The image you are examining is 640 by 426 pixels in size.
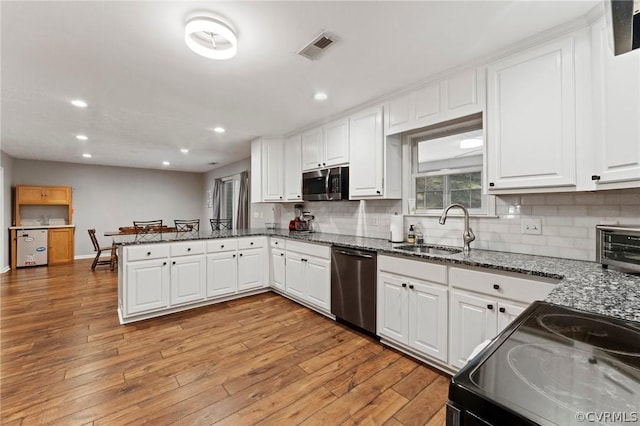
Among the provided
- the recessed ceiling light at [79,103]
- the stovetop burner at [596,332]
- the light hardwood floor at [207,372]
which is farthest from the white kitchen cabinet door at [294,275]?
the recessed ceiling light at [79,103]

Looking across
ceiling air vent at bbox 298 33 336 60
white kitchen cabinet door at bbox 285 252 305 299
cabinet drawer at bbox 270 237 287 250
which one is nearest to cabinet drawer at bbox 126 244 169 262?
cabinet drawer at bbox 270 237 287 250

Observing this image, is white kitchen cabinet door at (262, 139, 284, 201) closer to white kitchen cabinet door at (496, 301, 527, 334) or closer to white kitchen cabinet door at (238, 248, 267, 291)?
white kitchen cabinet door at (238, 248, 267, 291)

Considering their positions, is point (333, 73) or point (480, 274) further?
point (333, 73)

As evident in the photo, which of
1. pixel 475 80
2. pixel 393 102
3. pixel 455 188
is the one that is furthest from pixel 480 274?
pixel 393 102

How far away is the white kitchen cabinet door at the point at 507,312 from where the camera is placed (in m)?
1.70

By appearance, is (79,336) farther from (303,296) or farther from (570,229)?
(570,229)

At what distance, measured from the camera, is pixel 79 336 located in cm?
268

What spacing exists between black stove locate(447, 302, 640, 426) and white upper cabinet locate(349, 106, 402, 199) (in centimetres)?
220

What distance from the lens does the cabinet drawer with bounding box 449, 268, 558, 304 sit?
161cm

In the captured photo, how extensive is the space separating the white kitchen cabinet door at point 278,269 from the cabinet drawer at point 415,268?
1.66m

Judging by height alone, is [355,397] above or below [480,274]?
below

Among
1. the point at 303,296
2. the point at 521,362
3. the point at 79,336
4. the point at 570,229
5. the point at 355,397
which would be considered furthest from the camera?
the point at 303,296

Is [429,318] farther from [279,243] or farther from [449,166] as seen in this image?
[279,243]

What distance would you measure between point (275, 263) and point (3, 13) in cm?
321
